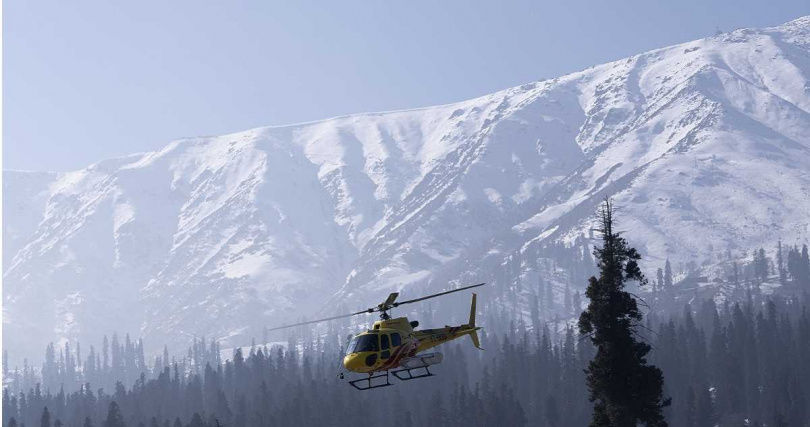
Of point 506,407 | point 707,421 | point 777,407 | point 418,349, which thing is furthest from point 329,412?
point 418,349

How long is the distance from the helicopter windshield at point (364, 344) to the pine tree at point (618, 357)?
941 centimetres

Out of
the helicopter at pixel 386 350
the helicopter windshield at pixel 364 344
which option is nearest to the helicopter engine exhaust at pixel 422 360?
the helicopter at pixel 386 350

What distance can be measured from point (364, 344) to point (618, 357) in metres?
11.4

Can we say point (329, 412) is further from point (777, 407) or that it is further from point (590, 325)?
point (590, 325)

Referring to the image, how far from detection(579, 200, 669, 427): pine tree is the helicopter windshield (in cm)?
941

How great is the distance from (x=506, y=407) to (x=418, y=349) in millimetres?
127730

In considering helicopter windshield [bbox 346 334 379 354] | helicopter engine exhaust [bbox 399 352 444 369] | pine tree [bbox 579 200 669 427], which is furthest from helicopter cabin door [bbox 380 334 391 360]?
pine tree [bbox 579 200 669 427]

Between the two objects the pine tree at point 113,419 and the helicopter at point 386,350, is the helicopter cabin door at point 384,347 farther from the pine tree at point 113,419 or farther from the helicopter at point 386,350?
the pine tree at point 113,419

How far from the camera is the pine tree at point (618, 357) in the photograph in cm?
5522

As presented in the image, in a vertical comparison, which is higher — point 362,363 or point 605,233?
point 605,233

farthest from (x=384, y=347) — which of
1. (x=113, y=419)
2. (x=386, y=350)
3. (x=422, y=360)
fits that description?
(x=113, y=419)

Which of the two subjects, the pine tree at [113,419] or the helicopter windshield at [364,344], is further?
the pine tree at [113,419]

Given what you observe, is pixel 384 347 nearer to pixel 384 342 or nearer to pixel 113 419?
pixel 384 342

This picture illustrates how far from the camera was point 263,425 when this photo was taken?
196375mm
